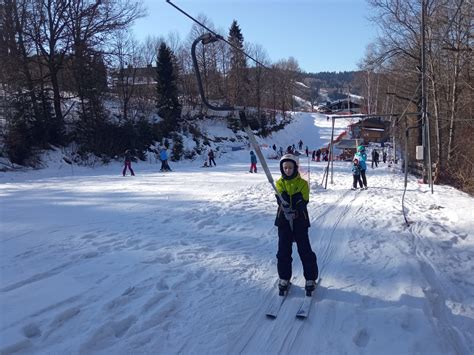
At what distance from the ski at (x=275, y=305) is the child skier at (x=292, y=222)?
8 centimetres

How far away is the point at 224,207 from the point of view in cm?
1191

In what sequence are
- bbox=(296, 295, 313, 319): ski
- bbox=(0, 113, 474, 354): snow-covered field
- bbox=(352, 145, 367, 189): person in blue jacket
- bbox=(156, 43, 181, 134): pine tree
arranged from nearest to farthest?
1. bbox=(0, 113, 474, 354): snow-covered field
2. bbox=(296, 295, 313, 319): ski
3. bbox=(352, 145, 367, 189): person in blue jacket
4. bbox=(156, 43, 181, 134): pine tree

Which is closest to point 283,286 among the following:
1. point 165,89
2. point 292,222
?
point 292,222

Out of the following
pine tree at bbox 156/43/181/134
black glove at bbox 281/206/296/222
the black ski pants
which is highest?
pine tree at bbox 156/43/181/134

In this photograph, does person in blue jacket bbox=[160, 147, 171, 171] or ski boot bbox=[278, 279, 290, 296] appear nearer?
ski boot bbox=[278, 279, 290, 296]

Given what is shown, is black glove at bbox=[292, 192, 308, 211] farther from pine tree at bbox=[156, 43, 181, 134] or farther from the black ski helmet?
pine tree at bbox=[156, 43, 181, 134]

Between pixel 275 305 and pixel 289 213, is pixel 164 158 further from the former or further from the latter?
pixel 275 305

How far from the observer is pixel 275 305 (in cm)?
513

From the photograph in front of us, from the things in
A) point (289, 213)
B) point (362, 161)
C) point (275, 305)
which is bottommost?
point (275, 305)

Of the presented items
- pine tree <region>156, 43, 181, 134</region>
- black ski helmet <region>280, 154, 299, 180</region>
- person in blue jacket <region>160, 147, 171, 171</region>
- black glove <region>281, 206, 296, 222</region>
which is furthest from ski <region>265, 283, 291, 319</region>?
pine tree <region>156, 43, 181, 134</region>

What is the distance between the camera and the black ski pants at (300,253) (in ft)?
18.0

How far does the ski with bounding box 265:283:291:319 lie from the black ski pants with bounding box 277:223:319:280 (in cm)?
28

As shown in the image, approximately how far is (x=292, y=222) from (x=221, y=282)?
1.43 meters

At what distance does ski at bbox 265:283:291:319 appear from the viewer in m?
4.87
